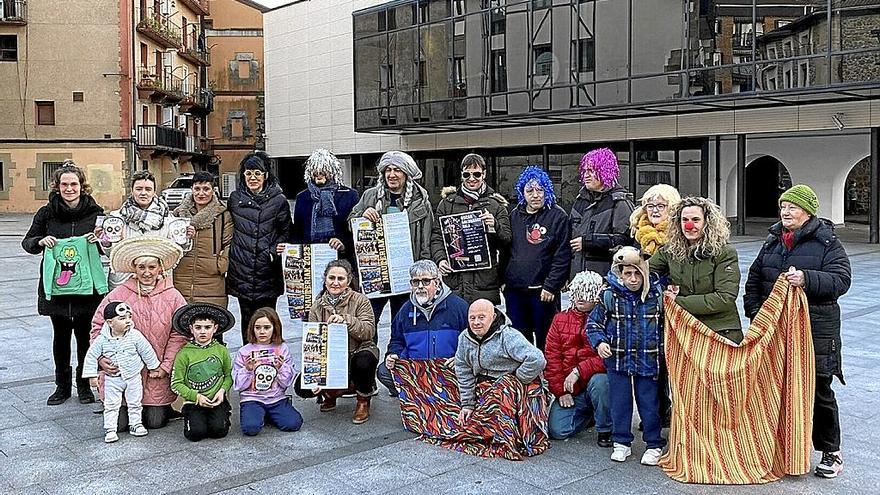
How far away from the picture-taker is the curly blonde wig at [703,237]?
487 centimetres

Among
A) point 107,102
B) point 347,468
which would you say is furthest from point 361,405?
point 107,102

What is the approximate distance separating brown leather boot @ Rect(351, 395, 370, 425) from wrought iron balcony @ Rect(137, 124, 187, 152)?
3665 cm

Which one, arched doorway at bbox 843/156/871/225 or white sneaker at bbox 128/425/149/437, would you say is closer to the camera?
white sneaker at bbox 128/425/149/437

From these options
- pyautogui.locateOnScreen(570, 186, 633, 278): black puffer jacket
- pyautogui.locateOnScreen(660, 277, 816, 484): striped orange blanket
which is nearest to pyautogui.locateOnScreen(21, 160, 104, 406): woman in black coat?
pyautogui.locateOnScreen(570, 186, 633, 278): black puffer jacket

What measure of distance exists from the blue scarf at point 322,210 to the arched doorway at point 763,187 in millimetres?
30057

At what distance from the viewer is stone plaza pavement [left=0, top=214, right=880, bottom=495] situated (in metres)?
4.74

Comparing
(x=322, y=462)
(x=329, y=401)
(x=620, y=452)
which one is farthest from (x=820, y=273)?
(x=329, y=401)

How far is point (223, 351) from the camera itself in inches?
234

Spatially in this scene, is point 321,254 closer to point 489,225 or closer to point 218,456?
point 489,225

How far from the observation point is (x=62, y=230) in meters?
6.60

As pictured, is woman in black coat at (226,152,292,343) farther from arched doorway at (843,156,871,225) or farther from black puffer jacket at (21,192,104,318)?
arched doorway at (843,156,871,225)

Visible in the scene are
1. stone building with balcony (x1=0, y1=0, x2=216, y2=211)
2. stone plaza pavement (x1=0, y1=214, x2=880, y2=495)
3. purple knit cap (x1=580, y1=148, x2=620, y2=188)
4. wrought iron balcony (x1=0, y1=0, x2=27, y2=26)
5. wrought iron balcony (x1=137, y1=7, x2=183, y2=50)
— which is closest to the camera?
stone plaza pavement (x1=0, y1=214, x2=880, y2=495)

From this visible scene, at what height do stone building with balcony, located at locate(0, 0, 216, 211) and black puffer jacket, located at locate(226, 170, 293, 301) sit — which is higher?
stone building with balcony, located at locate(0, 0, 216, 211)

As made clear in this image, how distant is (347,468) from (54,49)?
38.7 m
